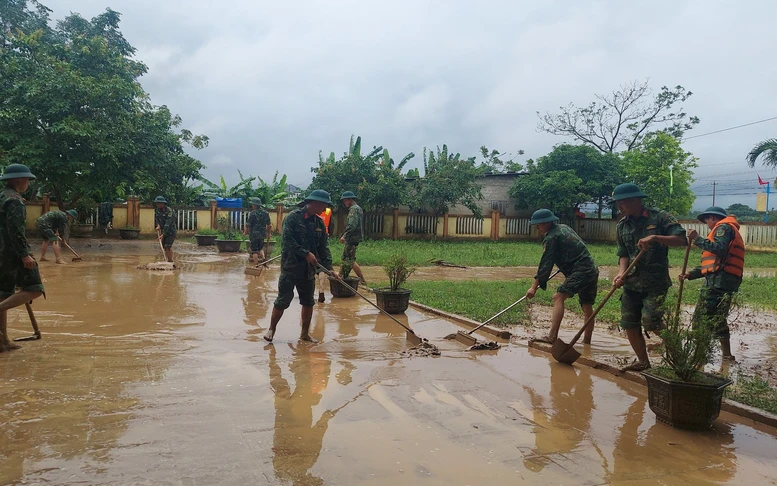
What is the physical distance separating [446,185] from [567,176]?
6012mm

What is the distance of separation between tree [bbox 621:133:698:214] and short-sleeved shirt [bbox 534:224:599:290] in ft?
69.3

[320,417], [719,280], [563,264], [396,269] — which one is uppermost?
[563,264]

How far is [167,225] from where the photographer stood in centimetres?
1332

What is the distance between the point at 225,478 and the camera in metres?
3.08

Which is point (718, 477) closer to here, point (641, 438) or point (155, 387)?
point (641, 438)

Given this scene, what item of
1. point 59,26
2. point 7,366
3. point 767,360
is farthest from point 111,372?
point 59,26

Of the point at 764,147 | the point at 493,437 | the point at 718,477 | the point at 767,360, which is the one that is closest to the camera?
the point at 718,477

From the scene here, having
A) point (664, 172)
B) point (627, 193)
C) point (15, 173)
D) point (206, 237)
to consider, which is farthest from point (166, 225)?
point (664, 172)

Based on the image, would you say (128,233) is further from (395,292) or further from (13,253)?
(13,253)

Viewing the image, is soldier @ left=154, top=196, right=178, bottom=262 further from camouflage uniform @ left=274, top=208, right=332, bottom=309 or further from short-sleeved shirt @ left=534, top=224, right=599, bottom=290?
short-sleeved shirt @ left=534, top=224, right=599, bottom=290

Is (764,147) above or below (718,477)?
above

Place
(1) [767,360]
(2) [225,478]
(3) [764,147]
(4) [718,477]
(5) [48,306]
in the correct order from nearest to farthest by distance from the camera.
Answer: (2) [225,478] < (4) [718,477] < (1) [767,360] < (5) [48,306] < (3) [764,147]

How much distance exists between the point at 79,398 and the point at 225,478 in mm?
1813

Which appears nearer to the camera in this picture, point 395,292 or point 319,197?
point 319,197
